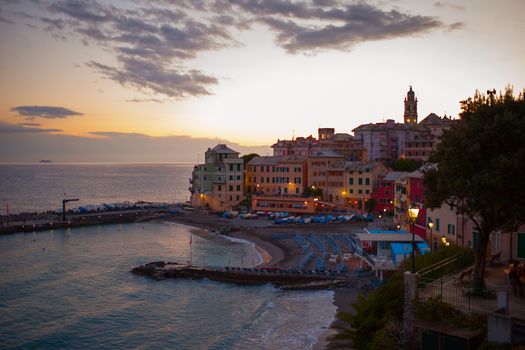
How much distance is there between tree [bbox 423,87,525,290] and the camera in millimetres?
14883

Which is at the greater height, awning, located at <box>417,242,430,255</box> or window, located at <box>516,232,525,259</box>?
window, located at <box>516,232,525,259</box>

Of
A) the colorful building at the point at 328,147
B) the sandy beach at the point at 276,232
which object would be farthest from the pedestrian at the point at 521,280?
the colorful building at the point at 328,147

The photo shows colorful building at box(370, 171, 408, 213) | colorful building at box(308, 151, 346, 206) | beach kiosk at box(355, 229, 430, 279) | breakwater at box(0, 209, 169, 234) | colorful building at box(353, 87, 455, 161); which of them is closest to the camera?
beach kiosk at box(355, 229, 430, 279)

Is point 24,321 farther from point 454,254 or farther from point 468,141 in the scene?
point 468,141

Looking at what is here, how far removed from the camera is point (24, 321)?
30.6 metres

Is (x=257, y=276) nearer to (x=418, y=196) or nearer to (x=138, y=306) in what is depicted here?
(x=138, y=306)

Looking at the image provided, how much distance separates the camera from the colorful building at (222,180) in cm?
8412

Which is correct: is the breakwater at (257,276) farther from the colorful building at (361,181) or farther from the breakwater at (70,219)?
the colorful building at (361,181)

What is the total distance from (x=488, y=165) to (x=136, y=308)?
25839mm

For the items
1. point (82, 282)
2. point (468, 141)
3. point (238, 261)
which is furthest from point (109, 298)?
point (468, 141)

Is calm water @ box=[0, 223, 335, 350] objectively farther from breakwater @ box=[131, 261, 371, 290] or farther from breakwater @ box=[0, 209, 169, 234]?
breakwater @ box=[0, 209, 169, 234]

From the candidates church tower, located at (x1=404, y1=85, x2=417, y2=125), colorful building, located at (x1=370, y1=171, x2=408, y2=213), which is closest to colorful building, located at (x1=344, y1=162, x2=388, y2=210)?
colorful building, located at (x1=370, y1=171, x2=408, y2=213)

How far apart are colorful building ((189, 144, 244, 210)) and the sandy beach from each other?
427 centimetres

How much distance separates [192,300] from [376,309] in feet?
62.0
